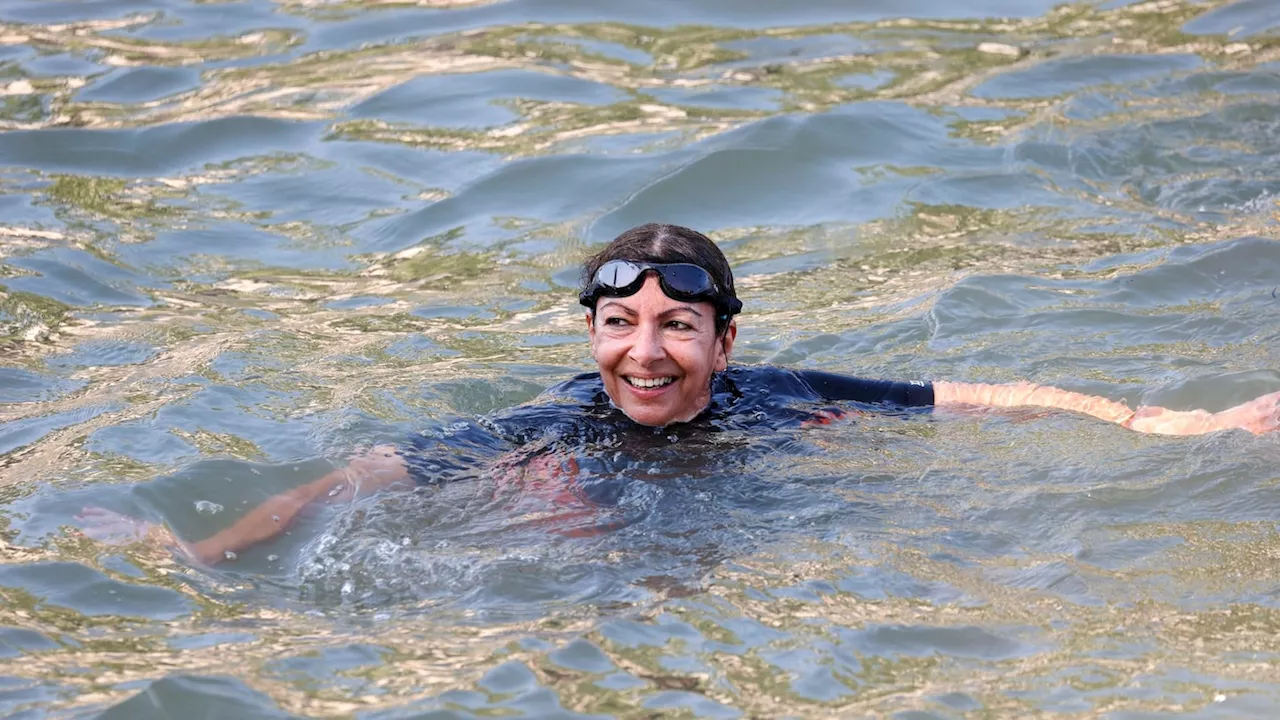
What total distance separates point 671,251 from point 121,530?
7.16 feet

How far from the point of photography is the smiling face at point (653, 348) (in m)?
5.50

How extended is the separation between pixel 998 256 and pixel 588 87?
4355 millimetres

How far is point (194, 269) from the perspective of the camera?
8.93m

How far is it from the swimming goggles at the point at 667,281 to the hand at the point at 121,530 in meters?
1.77

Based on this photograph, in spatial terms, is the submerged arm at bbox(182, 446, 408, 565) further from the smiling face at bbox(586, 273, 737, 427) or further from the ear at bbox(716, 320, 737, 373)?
the ear at bbox(716, 320, 737, 373)

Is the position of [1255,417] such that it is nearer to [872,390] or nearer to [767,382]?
[872,390]

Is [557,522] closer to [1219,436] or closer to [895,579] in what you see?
[895,579]

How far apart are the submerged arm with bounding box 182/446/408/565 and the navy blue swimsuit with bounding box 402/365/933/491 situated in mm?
97

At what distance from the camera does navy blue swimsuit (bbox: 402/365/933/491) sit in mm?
5488

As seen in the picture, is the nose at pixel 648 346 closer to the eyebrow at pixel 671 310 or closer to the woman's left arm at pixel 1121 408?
the eyebrow at pixel 671 310

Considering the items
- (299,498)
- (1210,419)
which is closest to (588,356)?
(299,498)

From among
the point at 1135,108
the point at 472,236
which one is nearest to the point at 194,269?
the point at 472,236

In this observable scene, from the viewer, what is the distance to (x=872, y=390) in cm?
607

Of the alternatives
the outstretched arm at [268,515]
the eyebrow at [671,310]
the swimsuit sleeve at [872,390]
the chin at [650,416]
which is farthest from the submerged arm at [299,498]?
the swimsuit sleeve at [872,390]
